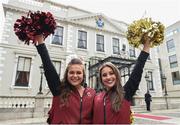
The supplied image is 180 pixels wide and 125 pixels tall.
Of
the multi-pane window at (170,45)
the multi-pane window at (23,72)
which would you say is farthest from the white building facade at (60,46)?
the multi-pane window at (170,45)

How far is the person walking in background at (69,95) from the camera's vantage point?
1595 mm

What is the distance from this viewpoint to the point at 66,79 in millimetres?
1803

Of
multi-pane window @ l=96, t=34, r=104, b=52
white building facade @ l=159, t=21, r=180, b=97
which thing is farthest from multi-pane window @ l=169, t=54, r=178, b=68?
multi-pane window @ l=96, t=34, r=104, b=52

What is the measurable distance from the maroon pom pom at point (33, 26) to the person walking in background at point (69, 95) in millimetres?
82

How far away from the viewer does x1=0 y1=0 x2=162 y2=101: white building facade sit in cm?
1238

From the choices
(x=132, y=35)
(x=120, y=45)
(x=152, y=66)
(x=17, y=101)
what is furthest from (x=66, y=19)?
(x=132, y=35)

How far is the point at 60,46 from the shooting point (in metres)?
14.8

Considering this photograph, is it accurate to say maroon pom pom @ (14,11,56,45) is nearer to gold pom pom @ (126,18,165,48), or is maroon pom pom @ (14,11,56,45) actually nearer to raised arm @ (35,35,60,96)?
raised arm @ (35,35,60,96)

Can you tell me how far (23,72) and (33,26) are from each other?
1182cm

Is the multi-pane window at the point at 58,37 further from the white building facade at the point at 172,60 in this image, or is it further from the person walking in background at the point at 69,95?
the white building facade at the point at 172,60

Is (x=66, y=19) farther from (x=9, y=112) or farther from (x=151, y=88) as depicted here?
(x=151, y=88)

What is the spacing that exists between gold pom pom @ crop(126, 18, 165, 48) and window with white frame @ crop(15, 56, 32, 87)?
11.9 m

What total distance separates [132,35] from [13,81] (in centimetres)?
1177

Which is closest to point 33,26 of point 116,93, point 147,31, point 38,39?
point 38,39
